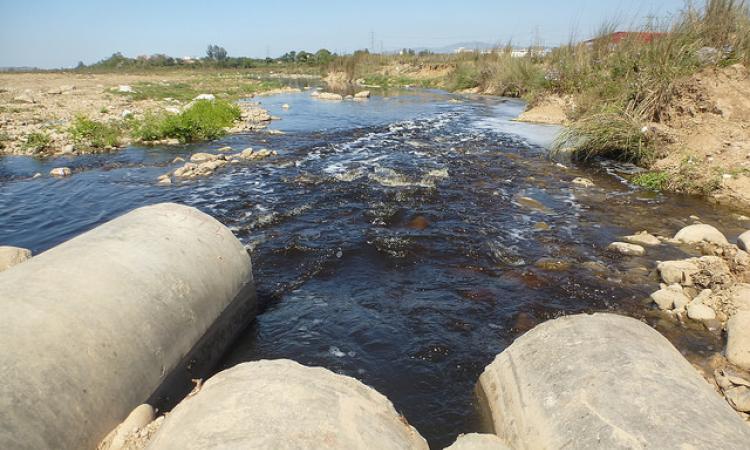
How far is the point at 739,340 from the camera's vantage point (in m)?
4.57

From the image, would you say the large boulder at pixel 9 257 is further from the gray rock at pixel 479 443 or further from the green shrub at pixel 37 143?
the green shrub at pixel 37 143

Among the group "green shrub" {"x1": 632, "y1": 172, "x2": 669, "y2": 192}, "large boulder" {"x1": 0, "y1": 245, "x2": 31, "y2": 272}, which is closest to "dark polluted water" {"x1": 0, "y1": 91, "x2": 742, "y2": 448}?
"green shrub" {"x1": 632, "y1": 172, "x2": 669, "y2": 192}

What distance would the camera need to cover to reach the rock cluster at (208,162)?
1230 centimetres

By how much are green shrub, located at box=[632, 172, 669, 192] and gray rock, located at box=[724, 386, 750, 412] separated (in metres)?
7.77

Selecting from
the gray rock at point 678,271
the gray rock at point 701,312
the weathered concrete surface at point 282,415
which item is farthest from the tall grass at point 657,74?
the weathered concrete surface at point 282,415

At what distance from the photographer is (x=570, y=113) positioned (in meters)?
18.9

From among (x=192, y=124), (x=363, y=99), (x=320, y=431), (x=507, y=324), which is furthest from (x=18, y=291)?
(x=363, y=99)

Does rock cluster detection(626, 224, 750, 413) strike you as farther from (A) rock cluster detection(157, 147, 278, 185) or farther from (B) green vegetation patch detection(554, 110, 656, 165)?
(A) rock cluster detection(157, 147, 278, 185)

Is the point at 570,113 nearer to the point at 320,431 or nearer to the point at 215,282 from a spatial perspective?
the point at 215,282

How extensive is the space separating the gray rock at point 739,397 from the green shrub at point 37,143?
1873 centimetres

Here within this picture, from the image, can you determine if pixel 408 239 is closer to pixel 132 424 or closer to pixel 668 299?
pixel 668 299

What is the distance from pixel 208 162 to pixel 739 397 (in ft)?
42.9

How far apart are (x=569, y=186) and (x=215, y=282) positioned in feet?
31.9

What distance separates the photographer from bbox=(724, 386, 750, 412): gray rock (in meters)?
3.86
